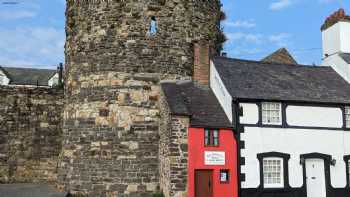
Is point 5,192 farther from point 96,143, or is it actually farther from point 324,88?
point 324,88

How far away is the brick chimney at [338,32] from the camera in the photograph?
20.0 m

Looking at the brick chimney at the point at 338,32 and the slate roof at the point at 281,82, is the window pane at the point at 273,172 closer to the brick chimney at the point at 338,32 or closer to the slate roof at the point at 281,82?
the slate roof at the point at 281,82

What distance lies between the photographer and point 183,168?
14547 mm

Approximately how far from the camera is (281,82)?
1762 centimetres

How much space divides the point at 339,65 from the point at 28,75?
38.0m

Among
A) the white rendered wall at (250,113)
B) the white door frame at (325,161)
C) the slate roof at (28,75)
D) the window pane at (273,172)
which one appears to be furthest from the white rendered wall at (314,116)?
the slate roof at (28,75)

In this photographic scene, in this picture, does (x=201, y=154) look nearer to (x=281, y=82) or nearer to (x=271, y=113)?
(x=271, y=113)

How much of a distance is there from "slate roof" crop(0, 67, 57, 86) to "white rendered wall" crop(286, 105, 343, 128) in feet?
118

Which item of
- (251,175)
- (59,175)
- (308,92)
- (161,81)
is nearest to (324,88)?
(308,92)

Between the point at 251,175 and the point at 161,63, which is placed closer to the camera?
the point at 251,175

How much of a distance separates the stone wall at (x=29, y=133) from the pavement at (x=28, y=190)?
44.9 inches

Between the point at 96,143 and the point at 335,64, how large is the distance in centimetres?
1204

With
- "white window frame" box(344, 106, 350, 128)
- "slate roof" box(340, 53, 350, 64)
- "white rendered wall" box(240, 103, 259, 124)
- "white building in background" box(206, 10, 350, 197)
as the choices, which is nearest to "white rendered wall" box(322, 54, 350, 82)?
"slate roof" box(340, 53, 350, 64)

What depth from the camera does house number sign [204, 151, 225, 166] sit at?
49.1ft
